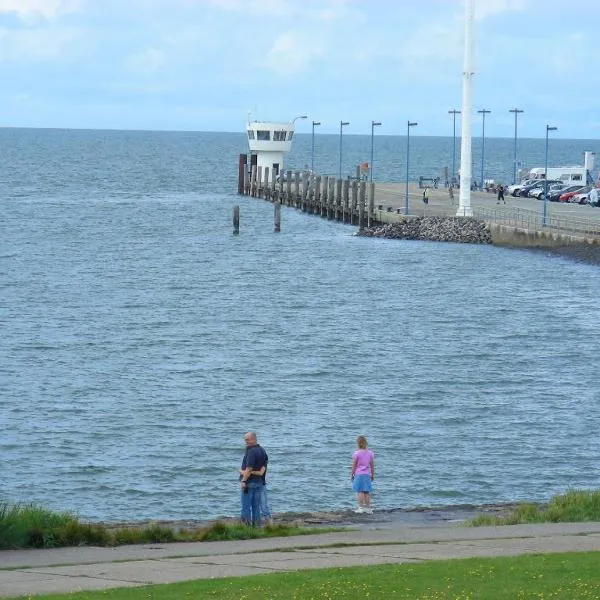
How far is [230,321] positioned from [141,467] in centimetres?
2409

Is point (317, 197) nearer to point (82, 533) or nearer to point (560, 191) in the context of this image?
point (560, 191)

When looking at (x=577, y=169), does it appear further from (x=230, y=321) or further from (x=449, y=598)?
(x=449, y=598)

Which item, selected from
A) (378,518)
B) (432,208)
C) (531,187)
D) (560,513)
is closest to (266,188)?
(531,187)

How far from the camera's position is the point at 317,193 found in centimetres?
10644

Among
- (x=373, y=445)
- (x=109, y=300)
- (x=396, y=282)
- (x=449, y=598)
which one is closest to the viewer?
(x=449, y=598)

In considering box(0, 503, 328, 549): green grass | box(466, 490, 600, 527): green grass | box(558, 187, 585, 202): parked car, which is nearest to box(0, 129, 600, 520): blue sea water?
box(466, 490, 600, 527): green grass

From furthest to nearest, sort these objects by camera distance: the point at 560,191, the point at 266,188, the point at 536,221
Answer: the point at 266,188, the point at 560,191, the point at 536,221

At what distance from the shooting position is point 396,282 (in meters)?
68.4

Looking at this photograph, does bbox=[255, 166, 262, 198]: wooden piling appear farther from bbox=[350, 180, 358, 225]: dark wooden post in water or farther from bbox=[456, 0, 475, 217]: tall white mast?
bbox=[456, 0, 475, 217]: tall white mast

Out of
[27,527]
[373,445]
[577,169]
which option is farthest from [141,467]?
[577,169]

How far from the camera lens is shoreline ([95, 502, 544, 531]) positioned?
2372cm

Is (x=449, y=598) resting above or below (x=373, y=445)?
above

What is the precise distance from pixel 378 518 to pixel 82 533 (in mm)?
6818

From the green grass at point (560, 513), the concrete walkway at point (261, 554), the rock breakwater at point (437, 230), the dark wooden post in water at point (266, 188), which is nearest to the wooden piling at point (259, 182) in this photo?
the dark wooden post in water at point (266, 188)
